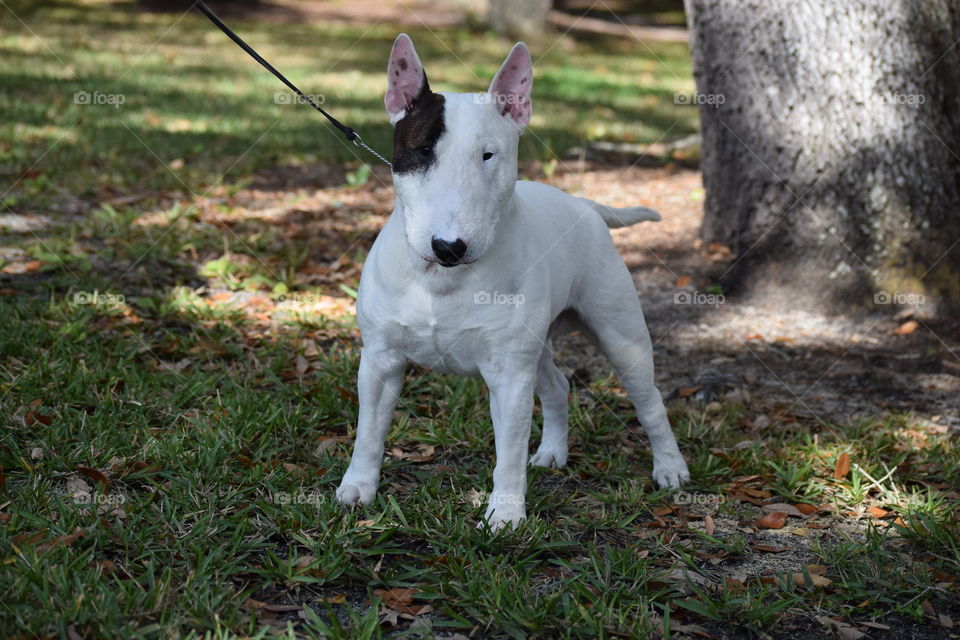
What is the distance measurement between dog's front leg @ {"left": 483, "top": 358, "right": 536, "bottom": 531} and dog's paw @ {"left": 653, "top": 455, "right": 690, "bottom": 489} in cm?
78

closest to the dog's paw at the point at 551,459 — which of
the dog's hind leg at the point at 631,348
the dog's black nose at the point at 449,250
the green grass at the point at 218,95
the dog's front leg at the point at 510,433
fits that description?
the dog's hind leg at the point at 631,348

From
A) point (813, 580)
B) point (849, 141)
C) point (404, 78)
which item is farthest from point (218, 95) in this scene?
point (813, 580)

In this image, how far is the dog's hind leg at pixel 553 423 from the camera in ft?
12.5

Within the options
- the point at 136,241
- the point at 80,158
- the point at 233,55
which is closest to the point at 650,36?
the point at 233,55

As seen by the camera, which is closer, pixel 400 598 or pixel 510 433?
pixel 400 598

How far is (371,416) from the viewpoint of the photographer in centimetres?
329

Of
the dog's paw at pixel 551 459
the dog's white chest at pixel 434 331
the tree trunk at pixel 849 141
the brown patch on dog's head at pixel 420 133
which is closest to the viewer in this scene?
the brown patch on dog's head at pixel 420 133

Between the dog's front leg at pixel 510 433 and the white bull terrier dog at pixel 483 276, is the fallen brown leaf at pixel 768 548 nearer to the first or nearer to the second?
the white bull terrier dog at pixel 483 276

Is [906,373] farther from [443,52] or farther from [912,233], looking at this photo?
[443,52]

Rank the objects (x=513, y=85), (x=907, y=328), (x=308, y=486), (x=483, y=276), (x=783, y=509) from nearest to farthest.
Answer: (x=513, y=85) < (x=483, y=276) < (x=308, y=486) < (x=783, y=509) < (x=907, y=328)

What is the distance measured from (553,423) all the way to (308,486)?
3.41ft

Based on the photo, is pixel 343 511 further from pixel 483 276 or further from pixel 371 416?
pixel 483 276

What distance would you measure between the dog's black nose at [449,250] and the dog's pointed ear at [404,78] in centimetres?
50

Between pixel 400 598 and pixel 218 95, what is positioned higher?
pixel 400 598
